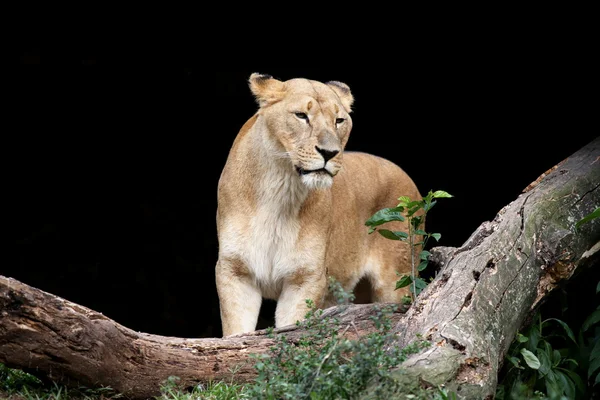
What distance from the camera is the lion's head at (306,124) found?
5285 mm

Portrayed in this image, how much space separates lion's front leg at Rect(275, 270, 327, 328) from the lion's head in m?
0.67

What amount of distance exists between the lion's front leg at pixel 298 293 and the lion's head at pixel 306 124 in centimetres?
67

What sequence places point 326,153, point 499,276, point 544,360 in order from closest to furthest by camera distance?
point 499,276
point 544,360
point 326,153

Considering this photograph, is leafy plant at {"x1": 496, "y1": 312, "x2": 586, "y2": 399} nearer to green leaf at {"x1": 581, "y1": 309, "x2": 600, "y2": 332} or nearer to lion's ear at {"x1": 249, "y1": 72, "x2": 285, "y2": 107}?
green leaf at {"x1": 581, "y1": 309, "x2": 600, "y2": 332}

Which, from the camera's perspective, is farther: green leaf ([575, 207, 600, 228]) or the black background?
the black background

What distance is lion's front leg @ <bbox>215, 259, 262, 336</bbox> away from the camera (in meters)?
5.57

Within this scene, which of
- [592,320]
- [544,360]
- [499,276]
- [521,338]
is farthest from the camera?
[592,320]

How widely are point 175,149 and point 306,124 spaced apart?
438 cm

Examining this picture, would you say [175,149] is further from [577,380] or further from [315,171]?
[577,380]

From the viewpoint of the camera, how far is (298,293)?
5.67 metres

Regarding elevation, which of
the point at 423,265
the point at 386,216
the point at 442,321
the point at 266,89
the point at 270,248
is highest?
the point at 266,89

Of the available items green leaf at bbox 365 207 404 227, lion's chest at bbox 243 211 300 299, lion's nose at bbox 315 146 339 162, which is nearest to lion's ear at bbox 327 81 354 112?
lion's nose at bbox 315 146 339 162

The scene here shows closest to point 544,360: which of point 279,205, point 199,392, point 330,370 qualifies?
point 330,370

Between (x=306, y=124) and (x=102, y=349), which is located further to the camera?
(x=306, y=124)
